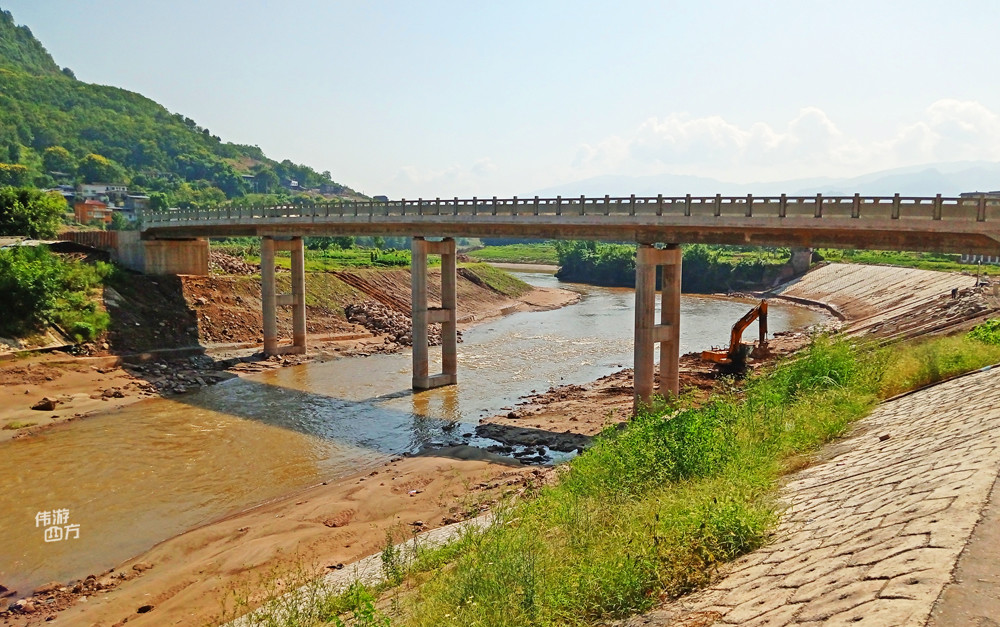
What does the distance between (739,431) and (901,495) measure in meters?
6.50

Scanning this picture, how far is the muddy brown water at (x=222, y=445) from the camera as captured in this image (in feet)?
62.8

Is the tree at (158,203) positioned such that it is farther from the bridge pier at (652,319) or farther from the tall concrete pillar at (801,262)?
the bridge pier at (652,319)

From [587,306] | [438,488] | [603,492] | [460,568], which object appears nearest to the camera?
[460,568]

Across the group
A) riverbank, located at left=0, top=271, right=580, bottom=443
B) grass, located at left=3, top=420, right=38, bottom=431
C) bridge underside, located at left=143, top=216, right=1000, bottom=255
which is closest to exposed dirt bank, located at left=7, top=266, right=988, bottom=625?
bridge underside, located at left=143, top=216, right=1000, bottom=255

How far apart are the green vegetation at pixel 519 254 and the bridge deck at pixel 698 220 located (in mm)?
109280

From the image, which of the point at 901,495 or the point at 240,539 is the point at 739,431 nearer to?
the point at 901,495

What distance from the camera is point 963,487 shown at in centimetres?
879

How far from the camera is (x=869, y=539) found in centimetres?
810

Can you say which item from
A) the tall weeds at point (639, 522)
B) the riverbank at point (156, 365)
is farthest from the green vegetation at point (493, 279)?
the tall weeds at point (639, 522)

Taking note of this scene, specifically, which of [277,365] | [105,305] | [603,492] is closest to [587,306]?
[277,365]

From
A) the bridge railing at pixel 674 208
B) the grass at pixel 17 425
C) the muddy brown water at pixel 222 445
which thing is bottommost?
the muddy brown water at pixel 222 445

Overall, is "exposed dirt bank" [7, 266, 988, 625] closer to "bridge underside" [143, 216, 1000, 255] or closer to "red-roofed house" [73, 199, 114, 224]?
"bridge underside" [143, 216, 1000, 255]

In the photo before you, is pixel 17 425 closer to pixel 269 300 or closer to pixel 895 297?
pixel 269 300

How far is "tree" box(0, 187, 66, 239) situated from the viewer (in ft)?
170
